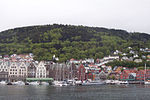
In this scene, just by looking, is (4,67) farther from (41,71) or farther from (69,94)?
(69,94)

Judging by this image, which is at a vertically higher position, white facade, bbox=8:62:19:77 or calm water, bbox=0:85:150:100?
white facade, bbox=8:62:19:77

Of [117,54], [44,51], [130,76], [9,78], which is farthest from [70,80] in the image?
[117,54]

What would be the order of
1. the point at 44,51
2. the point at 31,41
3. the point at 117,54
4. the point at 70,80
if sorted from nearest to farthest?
the point at 70,80 < the point at 44,51 < the point at 117,54 < the point at 31,41

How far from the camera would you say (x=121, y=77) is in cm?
12394

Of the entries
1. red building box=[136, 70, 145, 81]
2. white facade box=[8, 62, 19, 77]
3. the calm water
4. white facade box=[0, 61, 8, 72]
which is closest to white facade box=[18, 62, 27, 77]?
white facade box=[8, 62, 19, 77]

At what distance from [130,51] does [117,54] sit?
9984 mm

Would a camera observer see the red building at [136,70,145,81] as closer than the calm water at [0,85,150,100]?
No

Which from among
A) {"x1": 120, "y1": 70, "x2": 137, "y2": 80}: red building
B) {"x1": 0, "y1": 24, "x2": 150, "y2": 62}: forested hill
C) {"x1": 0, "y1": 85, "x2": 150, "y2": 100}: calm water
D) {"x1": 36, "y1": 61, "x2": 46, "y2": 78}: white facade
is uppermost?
{"x1": 0, "y1": 24, "x2": 150, "y2": 62}: forested hill

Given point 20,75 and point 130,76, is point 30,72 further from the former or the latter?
point 130,76

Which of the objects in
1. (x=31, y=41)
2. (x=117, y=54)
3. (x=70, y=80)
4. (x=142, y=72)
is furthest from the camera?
(x=31, y=41)

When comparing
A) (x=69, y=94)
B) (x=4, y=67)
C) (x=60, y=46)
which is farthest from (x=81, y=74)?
(x=60, y=46)

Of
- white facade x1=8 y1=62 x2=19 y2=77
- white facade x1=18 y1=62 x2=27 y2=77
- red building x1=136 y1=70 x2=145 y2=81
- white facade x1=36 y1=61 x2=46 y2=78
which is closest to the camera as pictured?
white facade x1=8 y1=62 x2=19 y2=77

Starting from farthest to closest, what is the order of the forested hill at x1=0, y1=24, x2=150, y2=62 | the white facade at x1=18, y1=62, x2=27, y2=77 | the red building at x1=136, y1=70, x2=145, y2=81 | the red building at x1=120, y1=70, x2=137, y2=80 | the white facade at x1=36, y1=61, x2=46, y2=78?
the forested hill at x1=0, y1=24, x2=150, y2=62 → the red building at x1=120, y1=70, x2=137, y2=80 → the red building at x1=136, y1=70, x2=145, y2=81 → the white facade at x1=36, y1=61, x2=46, y2=78 → the white facade at x1=18, y1=62, x2=27, y2=77

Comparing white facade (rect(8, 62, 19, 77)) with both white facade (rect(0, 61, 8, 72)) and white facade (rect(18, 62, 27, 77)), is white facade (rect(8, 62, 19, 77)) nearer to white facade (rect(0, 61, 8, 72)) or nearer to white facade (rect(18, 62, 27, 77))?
white facade (rect(18, 62, 27, 77))
